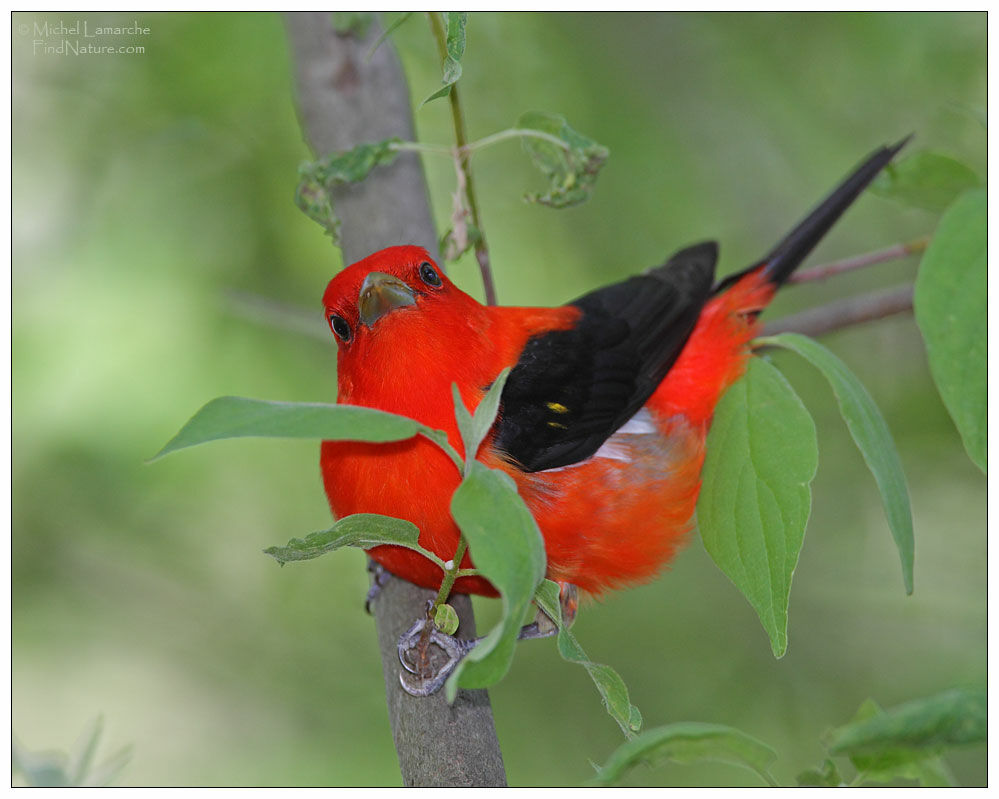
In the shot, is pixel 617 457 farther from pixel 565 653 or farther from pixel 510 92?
pixel 510 92

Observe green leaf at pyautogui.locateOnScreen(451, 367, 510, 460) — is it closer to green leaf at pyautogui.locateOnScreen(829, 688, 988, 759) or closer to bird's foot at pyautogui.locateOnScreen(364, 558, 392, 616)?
green leaf at pyautogui.locateOnScreen(829, 688, 988, 759)

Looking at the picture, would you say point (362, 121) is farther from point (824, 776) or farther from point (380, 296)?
point (824, 776)

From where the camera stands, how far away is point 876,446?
6.22 feet

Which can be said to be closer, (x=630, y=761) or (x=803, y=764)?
(x=630, y=761)

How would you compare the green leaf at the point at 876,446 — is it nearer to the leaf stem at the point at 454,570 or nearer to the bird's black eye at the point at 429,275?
the leaf stem at the point at 454,570

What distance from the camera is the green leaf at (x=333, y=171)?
2908mm

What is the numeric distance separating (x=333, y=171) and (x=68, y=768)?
68.2 inches

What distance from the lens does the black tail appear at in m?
3.59

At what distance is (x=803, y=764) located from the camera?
416cm

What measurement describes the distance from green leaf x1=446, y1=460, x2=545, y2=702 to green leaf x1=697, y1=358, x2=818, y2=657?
664mm

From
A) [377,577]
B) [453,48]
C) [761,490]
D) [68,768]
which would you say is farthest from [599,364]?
[68,768]

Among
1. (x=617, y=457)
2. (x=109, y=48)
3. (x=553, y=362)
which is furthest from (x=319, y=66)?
(x=617, y=457)
